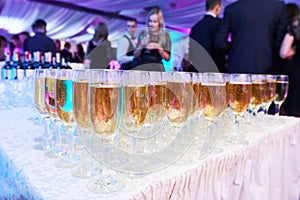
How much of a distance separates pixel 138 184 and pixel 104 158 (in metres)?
0.09

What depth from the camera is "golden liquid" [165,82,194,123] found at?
63 centimetres

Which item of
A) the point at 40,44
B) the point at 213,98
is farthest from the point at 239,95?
the point at 40,44

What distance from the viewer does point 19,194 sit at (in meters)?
0.57

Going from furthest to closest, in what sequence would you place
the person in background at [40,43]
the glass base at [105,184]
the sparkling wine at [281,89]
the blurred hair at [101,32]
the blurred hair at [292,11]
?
the person in background at [40,43], the blurred hair at [101,32], the blurred hair at [292,11], the sparkling wine at [281,89], the glass base at [105,184]

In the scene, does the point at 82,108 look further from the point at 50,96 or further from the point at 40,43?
the point at 40,43

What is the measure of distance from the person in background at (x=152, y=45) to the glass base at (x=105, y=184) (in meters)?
1.35

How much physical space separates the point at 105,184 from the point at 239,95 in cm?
50

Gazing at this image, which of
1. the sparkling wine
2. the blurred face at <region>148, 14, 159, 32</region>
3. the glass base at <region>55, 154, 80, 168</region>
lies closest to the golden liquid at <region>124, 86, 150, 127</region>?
the glass base at <region>55, 154, 80, 168</region>

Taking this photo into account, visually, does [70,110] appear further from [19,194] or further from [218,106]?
[218,106]

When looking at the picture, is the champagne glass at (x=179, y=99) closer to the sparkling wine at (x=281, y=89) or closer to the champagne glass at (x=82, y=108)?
the champagne glass at (x=82, y=108)

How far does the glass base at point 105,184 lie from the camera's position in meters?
0.48

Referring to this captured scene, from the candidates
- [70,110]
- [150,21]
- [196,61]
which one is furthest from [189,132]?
[196,61]

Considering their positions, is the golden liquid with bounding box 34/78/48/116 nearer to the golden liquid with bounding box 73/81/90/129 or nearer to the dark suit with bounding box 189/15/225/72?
the golden liquid with bounding box 73/81/90/129

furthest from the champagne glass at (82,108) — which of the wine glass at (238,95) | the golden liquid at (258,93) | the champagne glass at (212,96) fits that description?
the golden liquid at (258,93)
